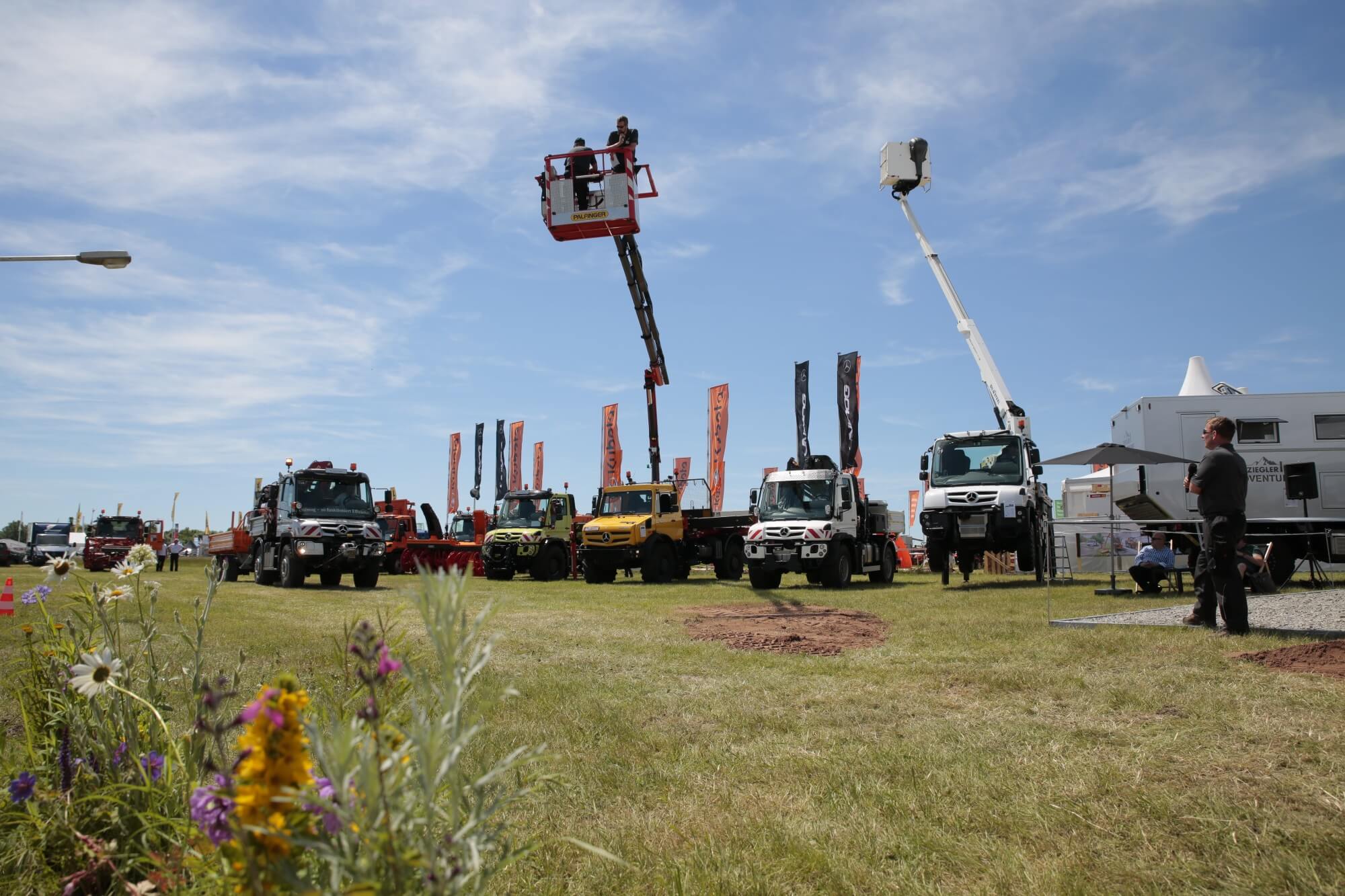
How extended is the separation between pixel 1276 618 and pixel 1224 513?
2233 mm

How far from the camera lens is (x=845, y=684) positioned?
20.4ft

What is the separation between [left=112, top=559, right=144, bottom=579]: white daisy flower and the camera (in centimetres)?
271

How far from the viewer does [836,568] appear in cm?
1867

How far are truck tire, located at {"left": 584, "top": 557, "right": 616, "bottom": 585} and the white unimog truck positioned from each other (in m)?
3.80

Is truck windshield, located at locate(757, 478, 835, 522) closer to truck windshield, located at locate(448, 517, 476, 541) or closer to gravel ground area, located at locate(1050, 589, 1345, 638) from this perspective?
gravel ground area, located at locate(1050, 589, 1345, 638)

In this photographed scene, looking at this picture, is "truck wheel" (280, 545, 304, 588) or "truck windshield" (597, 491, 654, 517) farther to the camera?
"truck windshield" (597, 491, 654, 517)

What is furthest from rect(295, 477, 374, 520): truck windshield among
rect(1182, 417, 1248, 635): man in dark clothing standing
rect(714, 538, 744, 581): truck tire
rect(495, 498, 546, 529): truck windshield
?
rect(1182, 417, 1248, 635): man in dark clothing standing

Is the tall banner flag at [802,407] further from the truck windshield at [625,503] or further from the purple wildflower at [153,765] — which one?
the purple wildflower at [153,765]

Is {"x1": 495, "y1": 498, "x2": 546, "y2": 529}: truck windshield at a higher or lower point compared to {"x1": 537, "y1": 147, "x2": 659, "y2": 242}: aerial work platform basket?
lower

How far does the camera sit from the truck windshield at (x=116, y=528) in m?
36.0

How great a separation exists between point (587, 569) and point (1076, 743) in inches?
711

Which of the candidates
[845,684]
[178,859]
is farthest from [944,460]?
[178,859]

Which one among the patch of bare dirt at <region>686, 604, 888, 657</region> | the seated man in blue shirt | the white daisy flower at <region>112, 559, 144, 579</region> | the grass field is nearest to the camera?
the white daisy flower at <region>112, 559, 144, 579</region>

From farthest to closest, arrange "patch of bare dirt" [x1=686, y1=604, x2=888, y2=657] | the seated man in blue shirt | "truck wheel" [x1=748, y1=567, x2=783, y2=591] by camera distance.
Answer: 1. "truck wheel" [x1=748, y1=567, x2=783, y2=591]
2. the seated man in blue shirt
3. "patch of bare dirt" [x1=686, y1=604, x2=888, y2=657]
